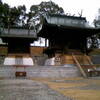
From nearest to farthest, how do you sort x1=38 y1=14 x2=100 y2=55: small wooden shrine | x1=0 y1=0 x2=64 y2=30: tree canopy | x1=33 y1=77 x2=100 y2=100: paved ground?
x1=33 y1=77 x2=100 y2=100: paved ground
x1=38 y1=14 x2=100 y2=55: small wooden shrine
x1=0 y1=0 x2=64 y2=30: tree canopy

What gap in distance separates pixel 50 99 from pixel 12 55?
904 inches

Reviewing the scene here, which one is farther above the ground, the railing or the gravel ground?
the gravel ground

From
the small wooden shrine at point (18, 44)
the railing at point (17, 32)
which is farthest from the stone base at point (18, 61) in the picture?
the railing at point (17, 32)

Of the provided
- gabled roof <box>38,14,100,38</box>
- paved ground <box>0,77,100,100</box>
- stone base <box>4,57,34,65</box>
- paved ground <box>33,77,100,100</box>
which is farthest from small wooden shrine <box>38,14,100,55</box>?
paved ground <box>0,77,100,100</box>

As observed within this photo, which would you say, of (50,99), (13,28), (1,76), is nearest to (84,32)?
(13,28)

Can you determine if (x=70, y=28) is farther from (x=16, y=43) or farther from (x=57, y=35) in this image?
(x=16, y=43)

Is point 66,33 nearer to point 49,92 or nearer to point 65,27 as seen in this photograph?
point 65,27

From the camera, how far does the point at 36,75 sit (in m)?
21.7

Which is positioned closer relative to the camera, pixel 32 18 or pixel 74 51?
pixel 74 51

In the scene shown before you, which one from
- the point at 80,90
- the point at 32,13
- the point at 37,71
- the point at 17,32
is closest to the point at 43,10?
the point at 32,13

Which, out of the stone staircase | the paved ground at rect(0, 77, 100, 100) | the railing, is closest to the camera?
the paved ground at rect(0, 77, 100, 100)

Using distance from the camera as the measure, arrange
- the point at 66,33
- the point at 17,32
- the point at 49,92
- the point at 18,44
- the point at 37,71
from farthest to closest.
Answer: the point at 17,32
the point at 18,44
the point at 66,33
the point at 37,71
the point at 49,92

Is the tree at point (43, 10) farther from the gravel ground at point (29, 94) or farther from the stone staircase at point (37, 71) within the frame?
the gravel ground at point (29, 94)

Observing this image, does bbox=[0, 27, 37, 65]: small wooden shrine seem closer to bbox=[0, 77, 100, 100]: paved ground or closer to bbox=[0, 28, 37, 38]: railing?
bbox=[0, 28, 37, 38]: railing
